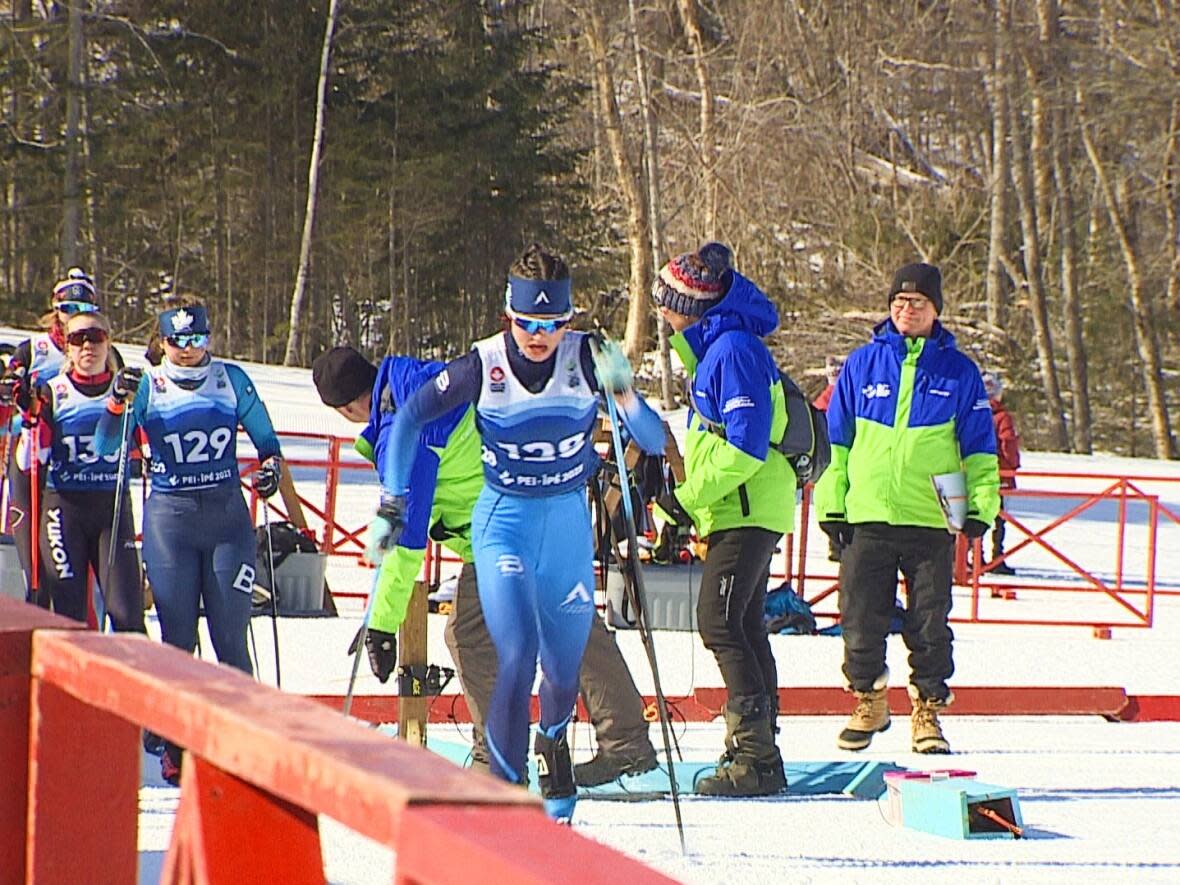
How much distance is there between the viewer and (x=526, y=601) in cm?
502

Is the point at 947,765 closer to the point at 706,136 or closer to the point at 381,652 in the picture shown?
the point at 381,652

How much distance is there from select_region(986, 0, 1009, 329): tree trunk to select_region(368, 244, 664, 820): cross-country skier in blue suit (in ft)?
93.2

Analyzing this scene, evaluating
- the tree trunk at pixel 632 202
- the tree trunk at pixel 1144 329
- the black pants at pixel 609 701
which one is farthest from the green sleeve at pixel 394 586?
the tree trunk at pixel 1144 329

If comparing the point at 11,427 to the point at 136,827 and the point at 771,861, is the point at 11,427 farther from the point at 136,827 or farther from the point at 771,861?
the point at 136,827

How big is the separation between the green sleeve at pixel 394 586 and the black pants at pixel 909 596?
7.23 ft

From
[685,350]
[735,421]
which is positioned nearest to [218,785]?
[735,421]

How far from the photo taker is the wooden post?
6.00 m

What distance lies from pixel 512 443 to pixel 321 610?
648 centimetres

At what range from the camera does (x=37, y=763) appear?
2.30 metres

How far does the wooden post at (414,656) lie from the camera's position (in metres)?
6.00

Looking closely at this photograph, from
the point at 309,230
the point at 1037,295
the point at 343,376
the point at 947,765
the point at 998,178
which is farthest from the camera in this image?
the point at 998,178

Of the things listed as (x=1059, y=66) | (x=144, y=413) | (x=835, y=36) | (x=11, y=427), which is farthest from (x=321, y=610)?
(x=835, y=36)

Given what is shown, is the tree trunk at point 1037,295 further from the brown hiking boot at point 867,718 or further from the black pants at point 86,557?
the black pants at point 86,557

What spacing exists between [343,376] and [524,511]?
99 cm
